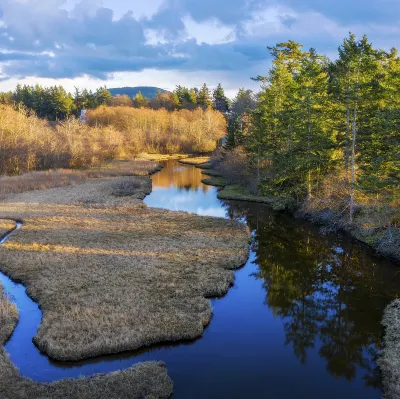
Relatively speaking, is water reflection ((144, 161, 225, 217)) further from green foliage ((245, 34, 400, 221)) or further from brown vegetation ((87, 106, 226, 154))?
brown vegetation ((87, 106, 226, 154))

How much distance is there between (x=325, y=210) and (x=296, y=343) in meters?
20.0

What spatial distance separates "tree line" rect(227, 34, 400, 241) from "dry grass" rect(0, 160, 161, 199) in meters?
25.7

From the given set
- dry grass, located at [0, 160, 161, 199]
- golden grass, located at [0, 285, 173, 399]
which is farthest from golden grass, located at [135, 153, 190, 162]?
golden grass, located at [0, 285, 173, 399]

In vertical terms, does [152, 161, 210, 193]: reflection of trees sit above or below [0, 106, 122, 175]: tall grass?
below

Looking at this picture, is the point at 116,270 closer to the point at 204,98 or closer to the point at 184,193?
the point at 184,193

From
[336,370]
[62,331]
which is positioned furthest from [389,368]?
[62,331]

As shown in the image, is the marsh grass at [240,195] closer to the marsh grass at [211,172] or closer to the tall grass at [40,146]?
the marsh grass at [211,172]

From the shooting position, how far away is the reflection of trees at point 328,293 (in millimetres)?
15039

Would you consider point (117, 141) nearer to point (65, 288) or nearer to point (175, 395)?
point (65, 288)

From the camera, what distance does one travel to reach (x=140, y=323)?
51.3 feet

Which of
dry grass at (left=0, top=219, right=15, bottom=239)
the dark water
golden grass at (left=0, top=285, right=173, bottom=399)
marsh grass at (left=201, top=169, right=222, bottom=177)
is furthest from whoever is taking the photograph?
marsh grass at (left=201, top=169, right=222, bottom=177)

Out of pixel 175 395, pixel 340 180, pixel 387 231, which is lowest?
pixel 175 395

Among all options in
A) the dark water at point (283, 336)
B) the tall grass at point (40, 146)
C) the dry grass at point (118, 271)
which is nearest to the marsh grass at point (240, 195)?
the dry grass at point (118, 271)

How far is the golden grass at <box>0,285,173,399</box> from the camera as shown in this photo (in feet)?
37.3
